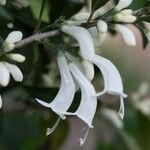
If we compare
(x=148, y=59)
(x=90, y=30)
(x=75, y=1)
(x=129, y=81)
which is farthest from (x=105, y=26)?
(x=148, y=59)

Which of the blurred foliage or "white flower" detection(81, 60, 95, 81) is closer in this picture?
"white flower" detection(81, 60, 95, 81)

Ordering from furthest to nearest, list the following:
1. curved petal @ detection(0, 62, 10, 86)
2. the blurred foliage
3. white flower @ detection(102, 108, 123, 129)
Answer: white flower @ detection(102, 108, 123, 129) → the blurred foliage → curved petal @ detection(0, 62, 10, 86)

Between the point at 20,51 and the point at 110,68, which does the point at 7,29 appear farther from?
the point at 110,68

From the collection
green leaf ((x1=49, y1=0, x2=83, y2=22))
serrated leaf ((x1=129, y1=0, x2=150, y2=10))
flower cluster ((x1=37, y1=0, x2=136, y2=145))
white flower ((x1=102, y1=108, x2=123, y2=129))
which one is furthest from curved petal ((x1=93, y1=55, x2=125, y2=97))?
white flower ((x1=102, y1=108, x2=123, y2=129))

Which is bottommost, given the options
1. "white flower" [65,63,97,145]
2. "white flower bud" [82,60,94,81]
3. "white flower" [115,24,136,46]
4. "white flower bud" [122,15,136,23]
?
"white flower" [65,63,97,145]

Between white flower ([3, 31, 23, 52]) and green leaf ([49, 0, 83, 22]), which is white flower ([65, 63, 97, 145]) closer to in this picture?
white flower ([3, 31, 23, 52])

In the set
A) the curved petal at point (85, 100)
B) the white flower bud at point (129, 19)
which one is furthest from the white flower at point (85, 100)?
the white flower bud at point (129, 19)
